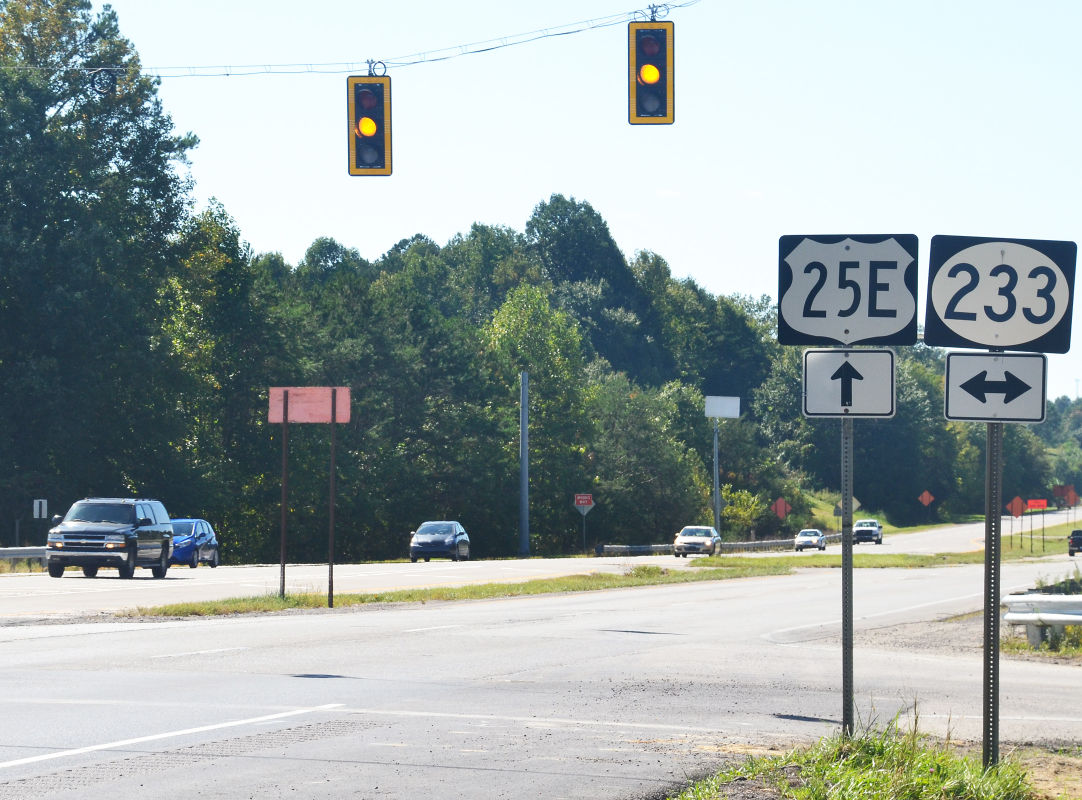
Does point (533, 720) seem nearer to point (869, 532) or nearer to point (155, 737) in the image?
point (155, 737)

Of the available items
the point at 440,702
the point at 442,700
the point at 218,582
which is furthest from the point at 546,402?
the point at 440,702

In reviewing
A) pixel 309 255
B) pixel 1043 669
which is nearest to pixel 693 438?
pixel 309 255

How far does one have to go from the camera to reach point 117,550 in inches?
1422

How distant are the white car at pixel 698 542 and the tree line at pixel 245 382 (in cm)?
1945

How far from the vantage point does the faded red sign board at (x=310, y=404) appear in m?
25.6

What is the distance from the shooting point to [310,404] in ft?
85.4

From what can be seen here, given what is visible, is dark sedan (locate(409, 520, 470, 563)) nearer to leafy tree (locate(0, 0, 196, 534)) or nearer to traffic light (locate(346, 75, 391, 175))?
leafy tree (locate(0, 0, 196, 534))

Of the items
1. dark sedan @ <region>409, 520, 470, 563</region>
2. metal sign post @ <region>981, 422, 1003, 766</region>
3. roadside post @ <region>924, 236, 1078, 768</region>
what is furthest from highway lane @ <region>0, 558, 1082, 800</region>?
dark sedan @ <region>409, 520, 470, 563</region>

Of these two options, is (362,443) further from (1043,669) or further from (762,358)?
(762,358)

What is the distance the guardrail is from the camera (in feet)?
66.6

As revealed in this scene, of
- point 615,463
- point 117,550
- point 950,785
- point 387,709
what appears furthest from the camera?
point 615,463

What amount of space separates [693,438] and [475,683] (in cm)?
10382

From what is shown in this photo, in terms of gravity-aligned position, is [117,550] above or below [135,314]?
below

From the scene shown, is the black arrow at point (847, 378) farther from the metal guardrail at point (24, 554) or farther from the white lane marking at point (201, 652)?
the metal guardrail at point (24, 554)
